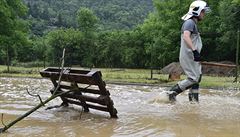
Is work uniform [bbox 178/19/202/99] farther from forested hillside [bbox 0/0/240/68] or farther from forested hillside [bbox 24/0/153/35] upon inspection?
forested hillside [bbox 24/0/153/35]

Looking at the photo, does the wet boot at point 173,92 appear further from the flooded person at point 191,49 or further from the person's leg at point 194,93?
the person's leg at point 194,93

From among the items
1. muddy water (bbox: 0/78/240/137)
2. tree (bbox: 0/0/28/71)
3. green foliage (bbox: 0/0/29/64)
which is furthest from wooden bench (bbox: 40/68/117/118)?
tree (bbox: 0/0/28/71)

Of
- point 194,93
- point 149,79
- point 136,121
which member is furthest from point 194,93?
point 149,79

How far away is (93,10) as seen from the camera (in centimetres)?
11681

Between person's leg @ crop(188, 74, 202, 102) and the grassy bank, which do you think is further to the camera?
the grassy bank

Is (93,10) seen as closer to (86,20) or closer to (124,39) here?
(86,20)

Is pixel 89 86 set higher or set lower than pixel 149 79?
higher

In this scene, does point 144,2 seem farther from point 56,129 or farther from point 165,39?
point 56,129

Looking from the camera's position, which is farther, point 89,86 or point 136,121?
point 89,86

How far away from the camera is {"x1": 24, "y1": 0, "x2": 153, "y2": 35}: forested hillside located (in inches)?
4272

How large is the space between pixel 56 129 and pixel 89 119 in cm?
119

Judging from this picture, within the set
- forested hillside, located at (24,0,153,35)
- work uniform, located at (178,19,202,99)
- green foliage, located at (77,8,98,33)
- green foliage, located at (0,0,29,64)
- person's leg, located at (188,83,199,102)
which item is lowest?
person's leg, located at (188,83,199,102)

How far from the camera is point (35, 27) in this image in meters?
107

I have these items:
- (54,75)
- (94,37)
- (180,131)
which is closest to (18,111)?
(54,75)
